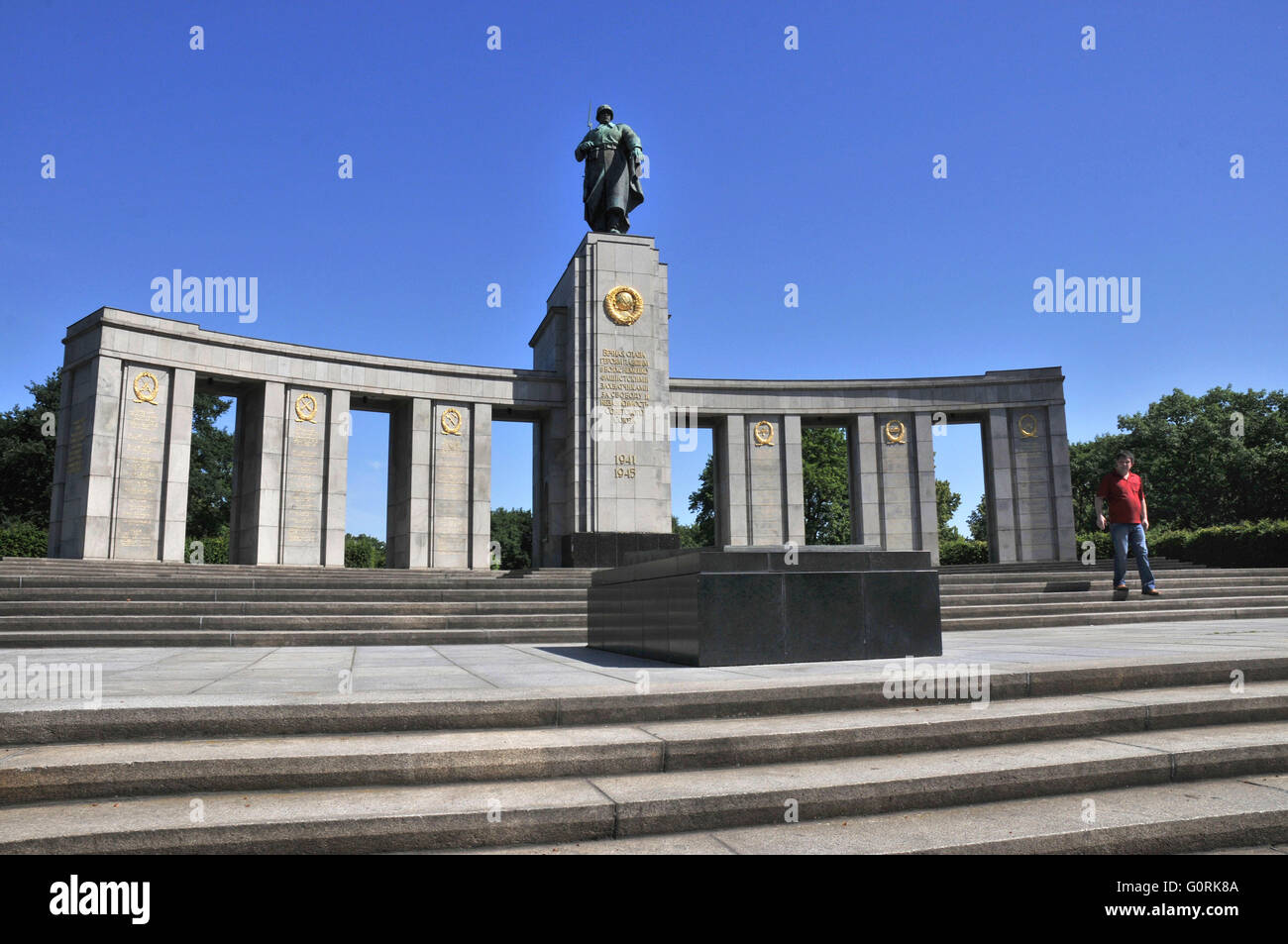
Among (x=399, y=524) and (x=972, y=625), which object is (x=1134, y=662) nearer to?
(x=972, y=625)

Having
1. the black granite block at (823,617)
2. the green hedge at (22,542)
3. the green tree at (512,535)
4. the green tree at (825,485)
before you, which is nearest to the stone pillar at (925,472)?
the green tree at (825,485)

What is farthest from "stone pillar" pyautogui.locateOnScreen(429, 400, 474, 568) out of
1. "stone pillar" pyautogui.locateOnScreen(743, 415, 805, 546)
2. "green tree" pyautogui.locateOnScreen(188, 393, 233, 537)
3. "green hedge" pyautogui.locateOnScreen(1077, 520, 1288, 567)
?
"green tree" pyautogui.locateOnScreen(188, 393, 233, 537)

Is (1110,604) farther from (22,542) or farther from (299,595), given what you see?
(22,542)

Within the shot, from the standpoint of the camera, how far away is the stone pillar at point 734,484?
34094 millimetres

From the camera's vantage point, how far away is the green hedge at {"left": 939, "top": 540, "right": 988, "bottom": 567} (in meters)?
41.2

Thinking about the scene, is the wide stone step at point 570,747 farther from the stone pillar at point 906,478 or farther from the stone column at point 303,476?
the stone pillar at point 906,478

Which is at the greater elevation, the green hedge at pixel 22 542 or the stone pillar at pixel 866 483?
the stone pillar at pixel 866 483

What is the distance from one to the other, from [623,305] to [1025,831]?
2621cm

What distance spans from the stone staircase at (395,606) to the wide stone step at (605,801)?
26.9 feet

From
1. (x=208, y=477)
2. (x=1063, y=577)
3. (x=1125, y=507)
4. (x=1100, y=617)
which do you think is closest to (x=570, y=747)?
(x=1100, y=617)

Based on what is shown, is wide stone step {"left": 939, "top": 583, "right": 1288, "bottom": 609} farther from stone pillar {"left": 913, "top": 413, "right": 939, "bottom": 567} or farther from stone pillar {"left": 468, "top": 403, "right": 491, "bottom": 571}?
stone pillar {"left": 468, "top": 403, "right": 491, "bottom": 571}

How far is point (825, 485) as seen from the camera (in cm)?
6091
